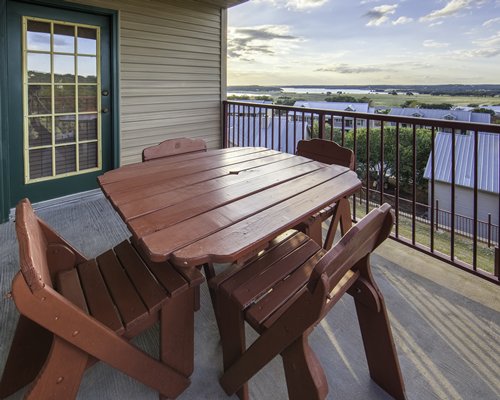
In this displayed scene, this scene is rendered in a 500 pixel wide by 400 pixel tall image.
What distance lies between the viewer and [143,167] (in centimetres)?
199

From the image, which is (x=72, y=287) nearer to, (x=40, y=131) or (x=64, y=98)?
(x=40, y=131)

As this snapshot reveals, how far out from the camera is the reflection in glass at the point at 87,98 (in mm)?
3465

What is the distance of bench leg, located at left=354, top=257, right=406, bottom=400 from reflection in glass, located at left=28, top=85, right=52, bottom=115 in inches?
130

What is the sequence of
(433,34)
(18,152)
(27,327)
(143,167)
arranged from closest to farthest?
(27,327) < (143,167) < (18,152) < (433,34)

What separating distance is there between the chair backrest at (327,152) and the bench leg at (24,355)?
195 centimetres

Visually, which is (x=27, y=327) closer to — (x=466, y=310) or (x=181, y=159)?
(x=181, y=159)

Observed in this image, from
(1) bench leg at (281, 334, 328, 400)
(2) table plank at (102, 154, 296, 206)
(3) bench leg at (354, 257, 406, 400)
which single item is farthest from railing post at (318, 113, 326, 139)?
(1) bench leg at (281, 334, 328, 400)

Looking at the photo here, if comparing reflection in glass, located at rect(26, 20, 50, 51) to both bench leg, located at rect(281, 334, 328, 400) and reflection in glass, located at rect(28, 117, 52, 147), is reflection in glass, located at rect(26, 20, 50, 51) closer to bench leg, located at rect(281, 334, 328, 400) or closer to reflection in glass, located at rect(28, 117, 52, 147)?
reflection in glass, located at rect(28, 117, 52, 147)

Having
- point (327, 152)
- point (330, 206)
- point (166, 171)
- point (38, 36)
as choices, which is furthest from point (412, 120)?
point (38, 36)

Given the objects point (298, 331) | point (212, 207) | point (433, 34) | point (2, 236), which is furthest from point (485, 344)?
point (433, 34)

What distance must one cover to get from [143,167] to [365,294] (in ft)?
4.61

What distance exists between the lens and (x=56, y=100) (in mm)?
3295

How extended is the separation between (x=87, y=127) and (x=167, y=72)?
4.14ft

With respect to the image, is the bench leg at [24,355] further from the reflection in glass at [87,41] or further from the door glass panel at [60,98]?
the reflection in glass at [87,41]
